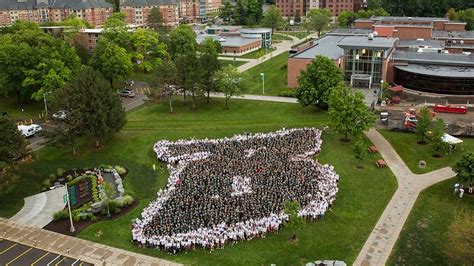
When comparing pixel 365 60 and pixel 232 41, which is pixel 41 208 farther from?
pixel 232 41

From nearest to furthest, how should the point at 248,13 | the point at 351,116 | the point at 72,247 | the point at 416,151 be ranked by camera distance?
the point at 72,247 < the point at 416,151 < the point at 351,116 < the point at 248,13

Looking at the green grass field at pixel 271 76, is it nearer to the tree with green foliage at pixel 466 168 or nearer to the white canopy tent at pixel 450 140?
the white canopy tent at pixel 450 140

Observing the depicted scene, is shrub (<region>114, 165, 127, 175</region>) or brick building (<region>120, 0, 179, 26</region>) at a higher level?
brick building (<region>120, 0, 179, 26</region>)

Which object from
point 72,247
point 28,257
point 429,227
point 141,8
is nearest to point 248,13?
point 141,8

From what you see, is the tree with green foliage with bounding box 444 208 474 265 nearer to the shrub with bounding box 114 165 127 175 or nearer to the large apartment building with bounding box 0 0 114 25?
the shrub with bounding box 114 165 127 175

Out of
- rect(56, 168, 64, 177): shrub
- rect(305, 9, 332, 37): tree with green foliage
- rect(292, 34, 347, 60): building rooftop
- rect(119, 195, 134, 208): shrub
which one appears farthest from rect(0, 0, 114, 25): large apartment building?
rect(119, 195, 134, 208): shrub

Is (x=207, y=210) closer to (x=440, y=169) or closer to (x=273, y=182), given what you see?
(x=273, y=182)
